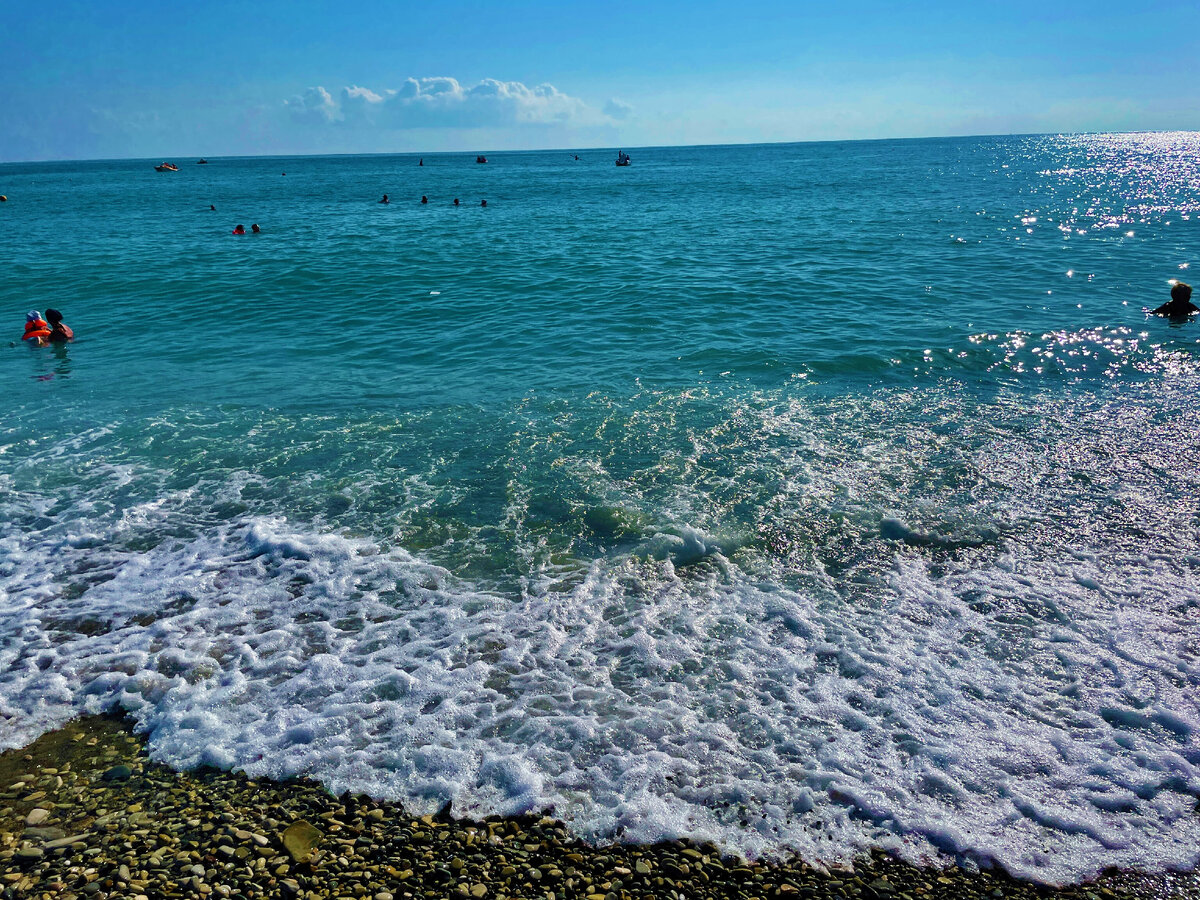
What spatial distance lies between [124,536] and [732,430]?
11.3m

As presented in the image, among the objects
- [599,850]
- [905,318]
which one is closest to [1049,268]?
[905,318]

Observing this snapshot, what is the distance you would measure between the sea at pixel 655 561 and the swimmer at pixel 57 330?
2.03 feet

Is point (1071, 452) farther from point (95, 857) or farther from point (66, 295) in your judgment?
point (66, 295)

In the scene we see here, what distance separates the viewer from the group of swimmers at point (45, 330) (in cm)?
2073

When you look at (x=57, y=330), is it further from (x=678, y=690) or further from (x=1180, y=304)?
(x=1180, y=304)

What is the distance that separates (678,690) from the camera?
24.2ft

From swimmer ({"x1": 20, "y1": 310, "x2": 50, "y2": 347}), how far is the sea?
2.36 feet

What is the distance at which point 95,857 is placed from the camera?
5.38m

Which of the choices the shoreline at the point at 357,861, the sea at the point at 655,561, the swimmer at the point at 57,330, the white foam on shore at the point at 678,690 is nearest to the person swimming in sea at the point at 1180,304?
the sea at the point at 655,561

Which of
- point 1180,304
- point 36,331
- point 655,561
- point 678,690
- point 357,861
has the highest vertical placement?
point 1180,304

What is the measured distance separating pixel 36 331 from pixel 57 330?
52cm

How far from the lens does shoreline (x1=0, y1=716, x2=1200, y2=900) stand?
5117mm

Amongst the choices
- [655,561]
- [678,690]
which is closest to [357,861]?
[678,690]

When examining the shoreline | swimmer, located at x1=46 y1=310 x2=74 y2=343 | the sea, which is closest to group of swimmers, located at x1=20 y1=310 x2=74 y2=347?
swimmer, located at x1=46 y1=310 x2=74 y2=343
